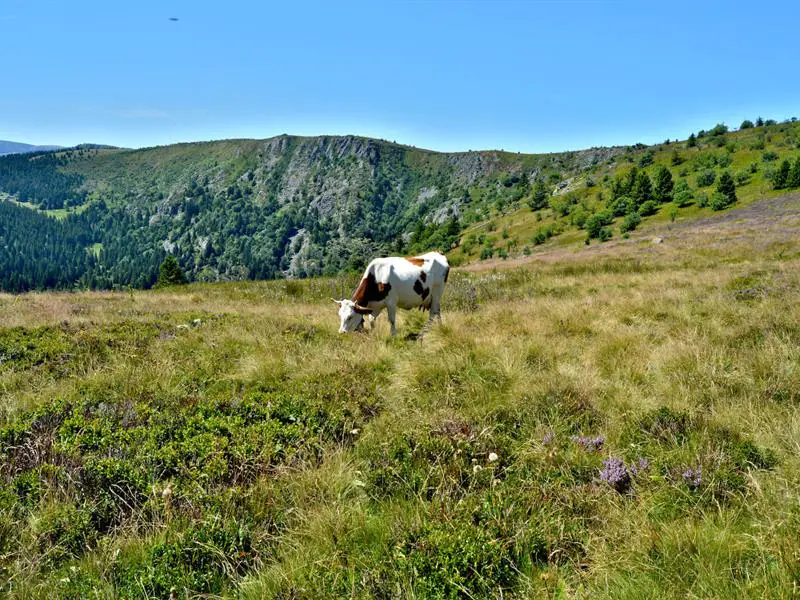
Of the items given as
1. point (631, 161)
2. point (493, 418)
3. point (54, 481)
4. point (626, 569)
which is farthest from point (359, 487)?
point (631, 161)

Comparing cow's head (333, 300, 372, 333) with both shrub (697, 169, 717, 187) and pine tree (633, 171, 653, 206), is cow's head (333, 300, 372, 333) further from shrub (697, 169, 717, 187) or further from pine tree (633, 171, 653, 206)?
shrub (697, 169, 717, 187)

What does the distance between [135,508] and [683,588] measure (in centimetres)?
411

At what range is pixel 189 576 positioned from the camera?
277 cm

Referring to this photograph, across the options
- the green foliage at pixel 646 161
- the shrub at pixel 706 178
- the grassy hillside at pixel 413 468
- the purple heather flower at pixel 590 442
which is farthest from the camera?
the green foliage at pixel 646 161

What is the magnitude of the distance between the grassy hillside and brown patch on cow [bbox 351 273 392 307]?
3.18m

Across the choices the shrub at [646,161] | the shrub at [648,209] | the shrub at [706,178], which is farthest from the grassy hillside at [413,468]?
the shrub at [646,161]

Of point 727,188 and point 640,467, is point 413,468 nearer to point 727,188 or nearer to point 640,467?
point 640,467

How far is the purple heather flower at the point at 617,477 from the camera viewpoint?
3594 millimetres

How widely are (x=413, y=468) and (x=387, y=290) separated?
25.1ft

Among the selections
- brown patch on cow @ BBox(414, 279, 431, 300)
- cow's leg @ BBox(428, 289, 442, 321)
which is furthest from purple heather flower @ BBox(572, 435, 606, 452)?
cow's leg @ BBox(428, 289, 442, 321)

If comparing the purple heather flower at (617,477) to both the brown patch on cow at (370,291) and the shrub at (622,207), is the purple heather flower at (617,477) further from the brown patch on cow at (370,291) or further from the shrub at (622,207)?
the shrub at (622,207)

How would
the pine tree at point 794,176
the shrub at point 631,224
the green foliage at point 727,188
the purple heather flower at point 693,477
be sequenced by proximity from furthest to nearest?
the green foliage at point 727,188 → the shrub at point 631,224 → the pine tree at point 794,176 → the purple heather flower at point 693,477

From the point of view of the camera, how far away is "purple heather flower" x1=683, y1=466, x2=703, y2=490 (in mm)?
3424

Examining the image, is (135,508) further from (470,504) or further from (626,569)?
(626,569)
